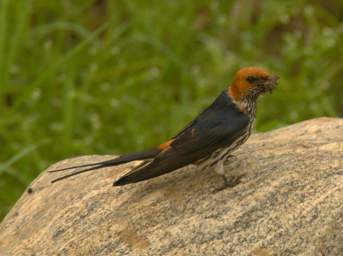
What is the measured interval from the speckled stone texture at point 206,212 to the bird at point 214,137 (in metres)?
0.18

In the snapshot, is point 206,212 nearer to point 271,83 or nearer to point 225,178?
point 225,178

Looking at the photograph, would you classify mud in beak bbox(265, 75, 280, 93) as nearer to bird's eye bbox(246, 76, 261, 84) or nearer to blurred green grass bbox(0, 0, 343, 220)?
bird's eye bbox(246, 76, 261, 84)

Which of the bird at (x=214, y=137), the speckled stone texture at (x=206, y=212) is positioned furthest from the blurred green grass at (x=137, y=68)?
the bird at (x=214, y=137)

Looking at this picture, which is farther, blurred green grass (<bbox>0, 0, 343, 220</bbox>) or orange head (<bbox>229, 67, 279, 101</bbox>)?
blurred green grass (<bbox>0, 0, 343, 220</bbox>)

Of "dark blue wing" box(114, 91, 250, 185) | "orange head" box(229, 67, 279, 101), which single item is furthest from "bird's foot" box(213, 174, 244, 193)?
"orange head" box(229, 67, 279, 101)

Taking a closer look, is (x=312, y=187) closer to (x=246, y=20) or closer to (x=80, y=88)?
(x=80, y=88)

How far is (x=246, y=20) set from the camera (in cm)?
820

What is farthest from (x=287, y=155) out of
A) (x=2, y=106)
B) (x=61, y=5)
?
(x=61, y=5)

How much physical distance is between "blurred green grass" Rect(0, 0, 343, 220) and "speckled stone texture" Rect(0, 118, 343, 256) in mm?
1840

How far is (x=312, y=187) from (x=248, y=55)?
378cm

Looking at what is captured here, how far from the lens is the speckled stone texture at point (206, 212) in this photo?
387cm

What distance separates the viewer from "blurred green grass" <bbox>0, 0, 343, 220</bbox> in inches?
266

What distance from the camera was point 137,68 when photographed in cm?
745

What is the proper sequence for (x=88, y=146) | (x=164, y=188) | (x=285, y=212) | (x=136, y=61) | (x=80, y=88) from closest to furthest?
(x=285, y=212)
(x=164, y=188)
(x=88, y=146)
(x=80, y=88)
(x=136, y=61)
